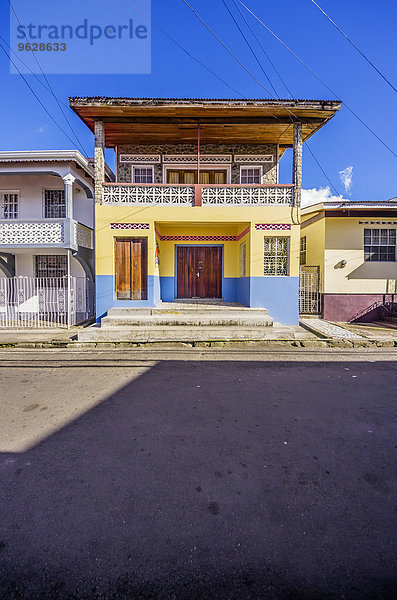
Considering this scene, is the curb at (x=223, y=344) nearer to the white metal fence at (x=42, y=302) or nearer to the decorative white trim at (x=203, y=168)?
the white metal fence at (x=42, y=302)

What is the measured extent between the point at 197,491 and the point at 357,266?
→ 41.7 ft

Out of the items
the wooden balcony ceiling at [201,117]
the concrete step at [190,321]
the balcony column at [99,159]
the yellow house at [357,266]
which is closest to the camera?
the concrete step at [190,321]

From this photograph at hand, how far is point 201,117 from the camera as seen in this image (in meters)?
10.8

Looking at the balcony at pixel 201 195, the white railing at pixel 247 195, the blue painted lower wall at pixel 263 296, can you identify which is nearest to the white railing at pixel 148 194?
the balcony at pixel 201 195

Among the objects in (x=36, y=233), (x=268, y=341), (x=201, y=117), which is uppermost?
(x=201, y=117)

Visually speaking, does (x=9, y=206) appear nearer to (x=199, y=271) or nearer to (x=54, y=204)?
(x=54, y=204)

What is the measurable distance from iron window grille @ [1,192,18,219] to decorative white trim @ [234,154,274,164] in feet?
32.5

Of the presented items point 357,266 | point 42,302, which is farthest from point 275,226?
point 42,302

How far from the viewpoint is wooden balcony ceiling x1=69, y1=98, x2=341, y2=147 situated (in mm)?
10219

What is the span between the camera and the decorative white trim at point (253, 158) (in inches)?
495

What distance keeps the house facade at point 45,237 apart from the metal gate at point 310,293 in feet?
30.6

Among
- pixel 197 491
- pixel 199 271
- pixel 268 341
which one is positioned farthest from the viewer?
pixel 199 271

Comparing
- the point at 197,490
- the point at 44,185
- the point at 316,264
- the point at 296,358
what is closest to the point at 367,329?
the point at 316,264

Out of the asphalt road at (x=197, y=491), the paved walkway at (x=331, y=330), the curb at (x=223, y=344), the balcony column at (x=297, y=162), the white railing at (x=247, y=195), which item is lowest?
the asphalt road at (x=197, y=491)
